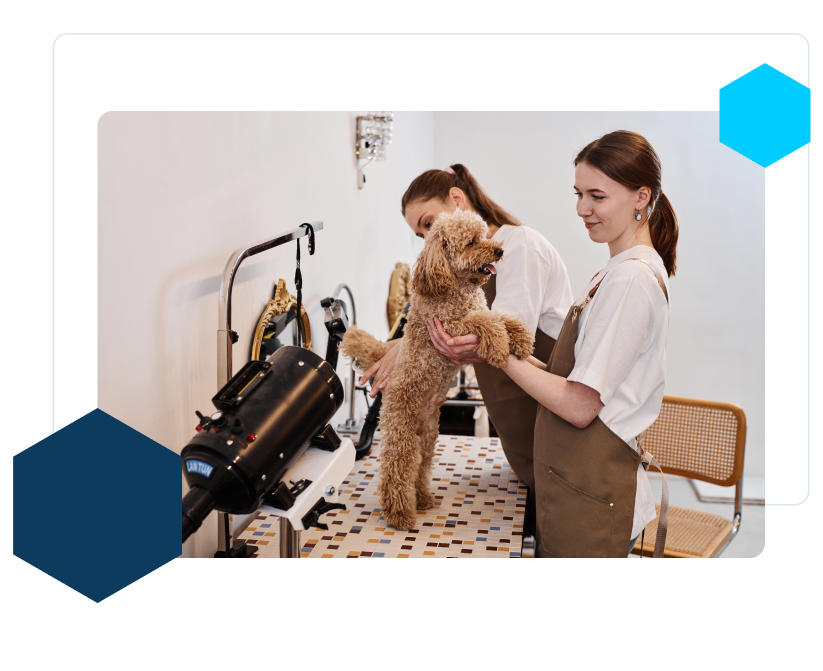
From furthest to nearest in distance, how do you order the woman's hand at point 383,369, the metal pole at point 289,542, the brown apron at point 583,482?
the woman's hand at point 383,369 → the brown apron at point 583,482 → the metal pole at point 289,542

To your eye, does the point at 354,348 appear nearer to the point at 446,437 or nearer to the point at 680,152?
the point at 446,437

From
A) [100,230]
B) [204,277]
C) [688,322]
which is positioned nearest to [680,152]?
[688,322]

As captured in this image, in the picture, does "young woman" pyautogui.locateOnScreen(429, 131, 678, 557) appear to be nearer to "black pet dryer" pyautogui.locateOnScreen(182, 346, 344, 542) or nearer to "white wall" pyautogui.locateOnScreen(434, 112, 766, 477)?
"black pet dryer" pyautogui.locateOnScreen(182, 346, 344, 542)

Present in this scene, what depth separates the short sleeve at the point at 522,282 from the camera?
1626mm

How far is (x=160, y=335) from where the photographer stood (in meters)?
1.16

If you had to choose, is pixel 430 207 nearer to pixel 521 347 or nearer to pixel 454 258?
pixel 454 258

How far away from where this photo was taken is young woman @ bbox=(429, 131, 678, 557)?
1175mm

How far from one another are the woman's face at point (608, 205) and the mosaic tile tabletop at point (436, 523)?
79 centimetres

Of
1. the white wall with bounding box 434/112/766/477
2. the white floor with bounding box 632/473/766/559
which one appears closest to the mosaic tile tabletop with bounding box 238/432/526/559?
the white floor with bounding box 632/473/766/559

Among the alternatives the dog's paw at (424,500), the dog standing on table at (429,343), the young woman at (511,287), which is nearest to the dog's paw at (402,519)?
the dog standing on table at (429,343)

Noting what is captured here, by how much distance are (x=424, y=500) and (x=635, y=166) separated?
0.99 m

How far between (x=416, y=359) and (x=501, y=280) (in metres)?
0.37

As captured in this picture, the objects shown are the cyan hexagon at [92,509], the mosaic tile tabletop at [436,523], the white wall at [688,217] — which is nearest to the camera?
the cyan hexagon at [92,509]

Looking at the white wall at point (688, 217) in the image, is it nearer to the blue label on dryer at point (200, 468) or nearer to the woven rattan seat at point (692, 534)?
the woven rattan seat at point (692, 534)
